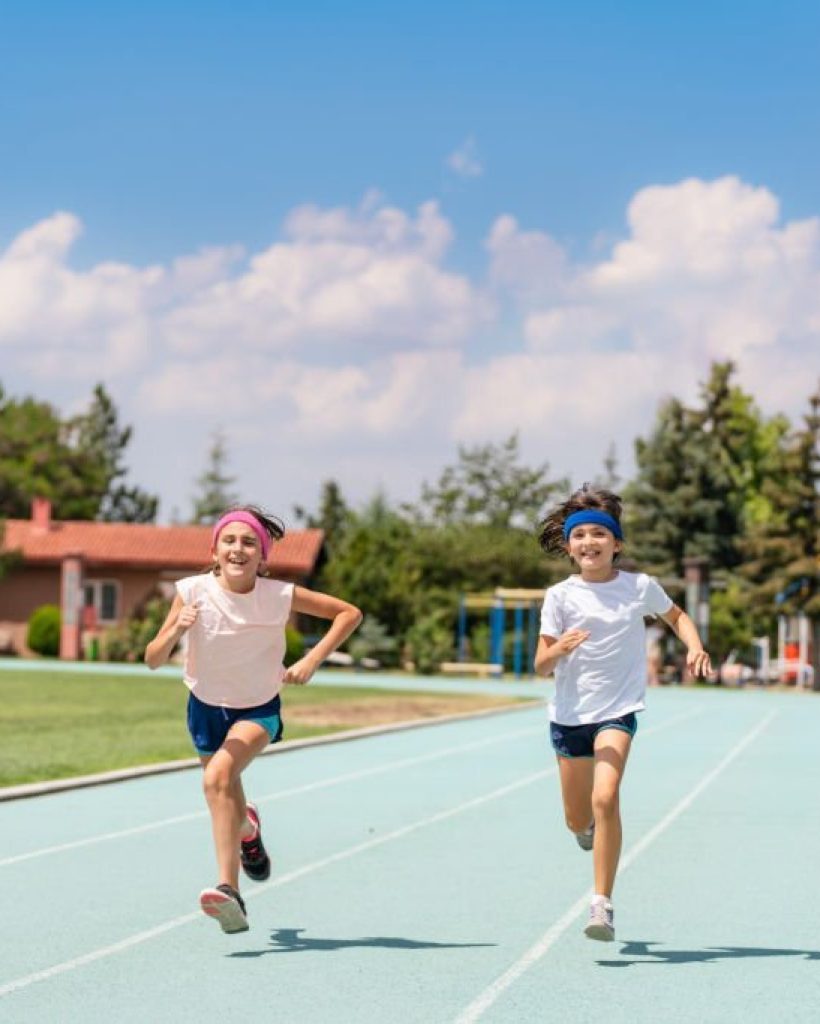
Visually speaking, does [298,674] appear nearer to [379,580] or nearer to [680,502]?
[379,580]

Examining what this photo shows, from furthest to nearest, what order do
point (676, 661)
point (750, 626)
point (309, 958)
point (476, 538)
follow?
1. point (476, 538)
2. point (750, 626)
3. point (676, 661)
4. point (309, 958)

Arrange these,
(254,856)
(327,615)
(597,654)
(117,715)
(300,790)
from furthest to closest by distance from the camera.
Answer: (117,715)
(300,790)
(254,856)
(327,615)
(597,654)

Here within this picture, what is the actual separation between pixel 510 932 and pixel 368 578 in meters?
Result: 48.5

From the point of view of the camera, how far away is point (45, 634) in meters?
57.7

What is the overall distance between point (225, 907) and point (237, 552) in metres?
1.53

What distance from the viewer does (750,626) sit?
6078 centimetres

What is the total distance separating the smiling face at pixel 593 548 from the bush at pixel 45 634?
5147 centimetres

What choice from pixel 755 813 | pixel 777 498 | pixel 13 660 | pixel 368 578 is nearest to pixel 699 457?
pixel 777 498

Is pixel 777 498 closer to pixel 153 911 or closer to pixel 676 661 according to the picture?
pixel 676 661

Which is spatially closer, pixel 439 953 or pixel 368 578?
pixel 439 953

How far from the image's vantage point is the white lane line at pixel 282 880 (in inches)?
266

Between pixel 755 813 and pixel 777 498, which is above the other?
pixel 777 498

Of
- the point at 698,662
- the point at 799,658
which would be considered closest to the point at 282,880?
the point at 698,662

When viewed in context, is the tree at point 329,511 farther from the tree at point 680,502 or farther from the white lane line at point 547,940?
the white lane line at point 547,940
